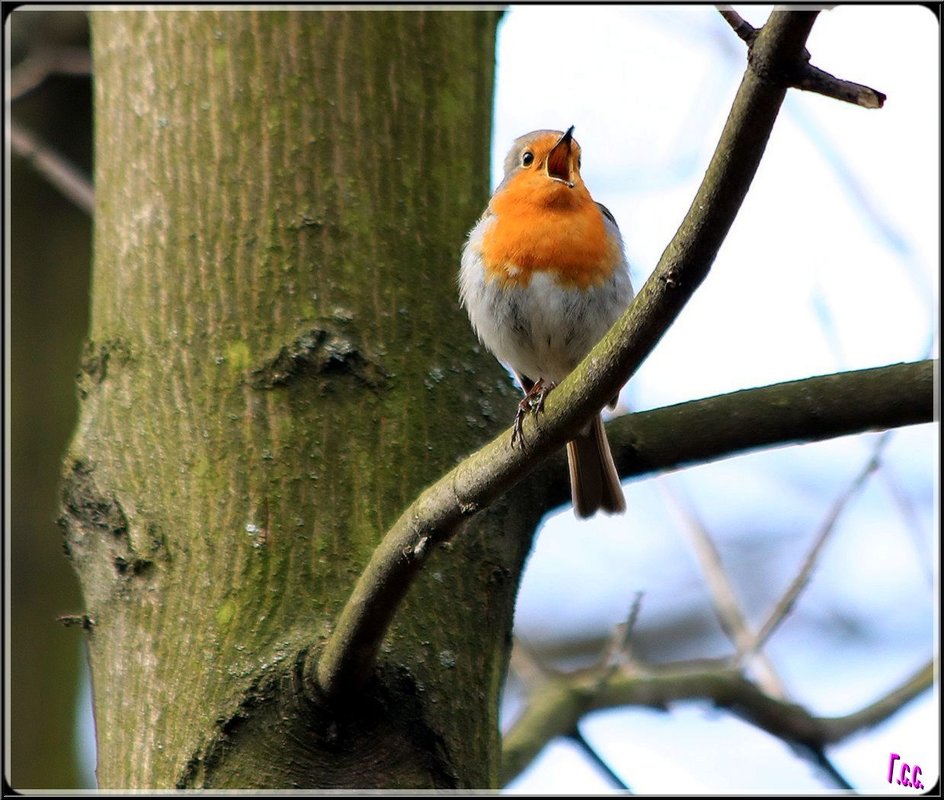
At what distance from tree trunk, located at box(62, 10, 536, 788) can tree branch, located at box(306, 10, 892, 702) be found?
0.19 meters

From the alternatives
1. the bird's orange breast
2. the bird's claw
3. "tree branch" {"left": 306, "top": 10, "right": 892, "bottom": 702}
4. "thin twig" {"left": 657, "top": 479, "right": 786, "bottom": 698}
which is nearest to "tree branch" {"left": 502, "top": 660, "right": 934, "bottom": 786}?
"thin twig" {"left": 657, "top": 479, "right": 786, "bottom": 698}

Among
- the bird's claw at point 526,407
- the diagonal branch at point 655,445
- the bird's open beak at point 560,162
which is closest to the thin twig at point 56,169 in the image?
the bird's open beak at point 560,162

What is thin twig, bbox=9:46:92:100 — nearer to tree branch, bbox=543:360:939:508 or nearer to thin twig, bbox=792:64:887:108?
tree branch, bbox=543:360:939:508

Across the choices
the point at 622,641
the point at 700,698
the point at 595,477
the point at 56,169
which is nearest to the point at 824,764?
the point at 700,698

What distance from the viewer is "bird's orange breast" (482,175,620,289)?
3.53 metres

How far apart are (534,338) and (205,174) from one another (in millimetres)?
1232

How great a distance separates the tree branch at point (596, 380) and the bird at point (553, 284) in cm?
127

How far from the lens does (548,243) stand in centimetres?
356

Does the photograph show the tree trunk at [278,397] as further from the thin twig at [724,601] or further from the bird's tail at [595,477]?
the thin twig at [724,601]

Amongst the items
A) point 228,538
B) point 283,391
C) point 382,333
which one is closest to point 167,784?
point 228,538

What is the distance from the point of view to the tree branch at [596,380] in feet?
5.08

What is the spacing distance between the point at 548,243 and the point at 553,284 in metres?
0.14

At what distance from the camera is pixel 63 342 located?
5.32m

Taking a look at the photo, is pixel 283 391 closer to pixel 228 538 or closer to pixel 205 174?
pixel 228 538
